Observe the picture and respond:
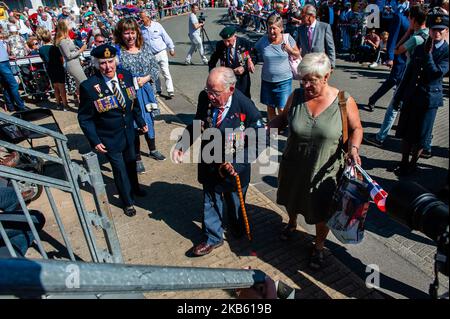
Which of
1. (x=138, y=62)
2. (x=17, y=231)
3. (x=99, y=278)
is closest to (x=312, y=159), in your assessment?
(x=99, y=278)

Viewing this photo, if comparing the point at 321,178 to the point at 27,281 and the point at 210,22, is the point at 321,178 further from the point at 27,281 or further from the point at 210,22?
the point at 210,22

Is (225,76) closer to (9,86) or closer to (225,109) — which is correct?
(225,109)

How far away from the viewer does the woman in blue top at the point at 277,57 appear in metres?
5.48

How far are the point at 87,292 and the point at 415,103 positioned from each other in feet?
16.0

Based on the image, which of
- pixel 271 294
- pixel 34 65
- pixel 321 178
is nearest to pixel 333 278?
pixel 321 178

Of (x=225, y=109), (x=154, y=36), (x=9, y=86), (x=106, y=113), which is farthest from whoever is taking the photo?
(x=9, y=86)

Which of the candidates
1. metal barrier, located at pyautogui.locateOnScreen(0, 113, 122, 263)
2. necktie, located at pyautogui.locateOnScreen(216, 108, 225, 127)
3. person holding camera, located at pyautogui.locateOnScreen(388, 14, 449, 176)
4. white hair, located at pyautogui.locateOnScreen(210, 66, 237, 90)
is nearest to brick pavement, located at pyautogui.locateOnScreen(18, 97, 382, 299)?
metal barrier, located at pyautogui.locateOnScreen(0, 113, 122, 263)

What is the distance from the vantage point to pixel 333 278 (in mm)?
3445

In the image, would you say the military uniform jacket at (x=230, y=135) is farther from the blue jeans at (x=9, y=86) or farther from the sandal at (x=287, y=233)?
the blue jeans at (x=9, y=86)

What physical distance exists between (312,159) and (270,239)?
1.27 meters

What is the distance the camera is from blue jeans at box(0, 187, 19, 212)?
352 cm

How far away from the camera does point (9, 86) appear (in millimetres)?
8344

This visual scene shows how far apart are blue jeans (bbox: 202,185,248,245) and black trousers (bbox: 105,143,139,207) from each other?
1.24m

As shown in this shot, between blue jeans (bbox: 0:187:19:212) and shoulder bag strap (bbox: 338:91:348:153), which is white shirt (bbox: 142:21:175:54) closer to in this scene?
blue jeans (bbox: 0:187:19:212)
